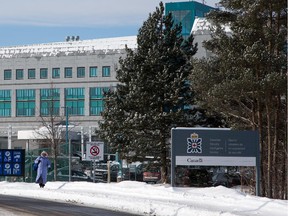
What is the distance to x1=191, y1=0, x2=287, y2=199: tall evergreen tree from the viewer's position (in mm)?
27281

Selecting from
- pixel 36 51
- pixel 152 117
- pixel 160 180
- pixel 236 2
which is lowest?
A: pixel 160 180

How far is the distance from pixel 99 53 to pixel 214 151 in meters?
61.1

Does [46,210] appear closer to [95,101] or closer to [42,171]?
[42,171]

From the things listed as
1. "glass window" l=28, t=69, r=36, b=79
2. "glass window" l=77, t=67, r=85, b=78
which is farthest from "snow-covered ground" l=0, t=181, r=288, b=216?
"glass window" l=28, t=69, r=36, b=79

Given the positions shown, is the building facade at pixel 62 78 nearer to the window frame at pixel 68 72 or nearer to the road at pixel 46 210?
the window frame at pixel 68 72

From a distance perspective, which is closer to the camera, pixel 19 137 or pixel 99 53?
pixel 19 137

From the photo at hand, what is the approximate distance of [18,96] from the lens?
91.6 meters

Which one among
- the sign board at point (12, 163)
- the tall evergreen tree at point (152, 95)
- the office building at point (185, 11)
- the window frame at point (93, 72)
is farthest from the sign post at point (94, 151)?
the office building at point (185, 11)

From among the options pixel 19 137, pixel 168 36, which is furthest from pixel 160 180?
pixel 19 137

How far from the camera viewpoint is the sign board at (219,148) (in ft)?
84.1

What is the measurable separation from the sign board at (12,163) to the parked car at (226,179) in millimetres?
12085

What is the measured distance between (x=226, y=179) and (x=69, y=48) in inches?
1933

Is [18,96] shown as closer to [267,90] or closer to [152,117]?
[152,117]

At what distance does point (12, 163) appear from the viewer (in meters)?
35.9
